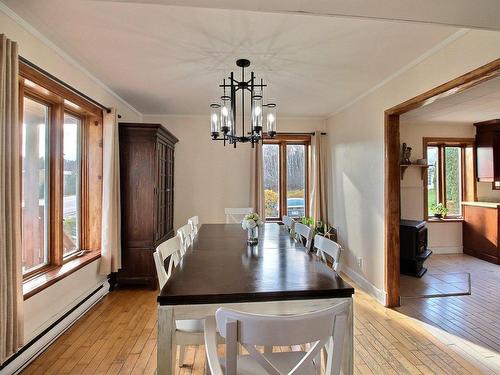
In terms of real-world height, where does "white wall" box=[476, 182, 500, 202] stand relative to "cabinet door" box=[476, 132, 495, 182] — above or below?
below

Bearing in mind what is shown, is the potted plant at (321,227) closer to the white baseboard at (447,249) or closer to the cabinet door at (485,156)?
the white baseboard at (447,249)

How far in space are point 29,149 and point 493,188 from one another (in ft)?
23.8

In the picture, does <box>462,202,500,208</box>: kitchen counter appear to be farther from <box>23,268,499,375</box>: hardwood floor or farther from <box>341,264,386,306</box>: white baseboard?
<box>23,268,499,375</box>: hardwood floor

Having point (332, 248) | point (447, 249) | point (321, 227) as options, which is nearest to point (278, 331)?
point (332, 248)

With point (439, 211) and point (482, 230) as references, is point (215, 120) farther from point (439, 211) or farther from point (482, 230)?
point (482, 230)

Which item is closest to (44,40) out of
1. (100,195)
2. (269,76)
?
(100,195)

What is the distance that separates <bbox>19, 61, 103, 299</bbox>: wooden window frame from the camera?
2.32 metres

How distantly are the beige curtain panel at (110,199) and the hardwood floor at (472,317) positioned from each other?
3382 mm

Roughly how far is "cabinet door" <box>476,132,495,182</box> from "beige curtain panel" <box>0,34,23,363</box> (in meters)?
6.72

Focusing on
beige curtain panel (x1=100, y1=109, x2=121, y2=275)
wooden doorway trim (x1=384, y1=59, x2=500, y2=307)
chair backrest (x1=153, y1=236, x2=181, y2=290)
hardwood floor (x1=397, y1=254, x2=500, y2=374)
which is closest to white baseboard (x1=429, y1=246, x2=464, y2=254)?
hardwood floor (x1=397, y1=254, x2=500, y2=374)

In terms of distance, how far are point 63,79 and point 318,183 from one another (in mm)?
3775

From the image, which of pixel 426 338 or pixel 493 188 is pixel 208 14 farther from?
pixel 493 188

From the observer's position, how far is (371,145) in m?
3.48

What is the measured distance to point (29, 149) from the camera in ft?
7.93
